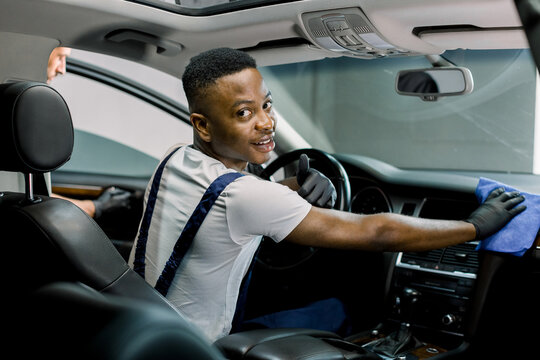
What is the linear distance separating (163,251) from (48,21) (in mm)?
1112

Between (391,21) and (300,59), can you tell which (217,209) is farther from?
(300,59)

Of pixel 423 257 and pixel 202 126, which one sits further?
pixel 423 257

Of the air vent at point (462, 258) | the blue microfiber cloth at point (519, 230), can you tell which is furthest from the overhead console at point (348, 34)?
the air vent at point (462, 258)

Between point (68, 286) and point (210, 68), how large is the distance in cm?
117

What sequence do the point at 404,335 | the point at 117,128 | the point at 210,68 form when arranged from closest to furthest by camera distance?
1. the point at 210,68
2. the point at 404,335
3. the point at 117,128

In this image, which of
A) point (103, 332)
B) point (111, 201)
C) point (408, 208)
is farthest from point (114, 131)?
point (103, 332)

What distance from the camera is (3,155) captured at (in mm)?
1530

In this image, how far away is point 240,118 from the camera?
2037 millimetres

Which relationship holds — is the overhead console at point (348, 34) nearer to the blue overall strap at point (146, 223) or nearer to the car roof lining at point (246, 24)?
the car roof lining at point (246, 24)

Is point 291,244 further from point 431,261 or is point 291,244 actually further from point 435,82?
point 435,82

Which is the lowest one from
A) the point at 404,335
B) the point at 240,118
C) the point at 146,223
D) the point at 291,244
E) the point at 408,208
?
the point at 404,335

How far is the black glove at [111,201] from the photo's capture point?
395 centimetres

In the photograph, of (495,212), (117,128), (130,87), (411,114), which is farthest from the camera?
(411,114)

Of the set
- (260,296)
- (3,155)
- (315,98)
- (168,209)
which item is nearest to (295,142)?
(260,296)
